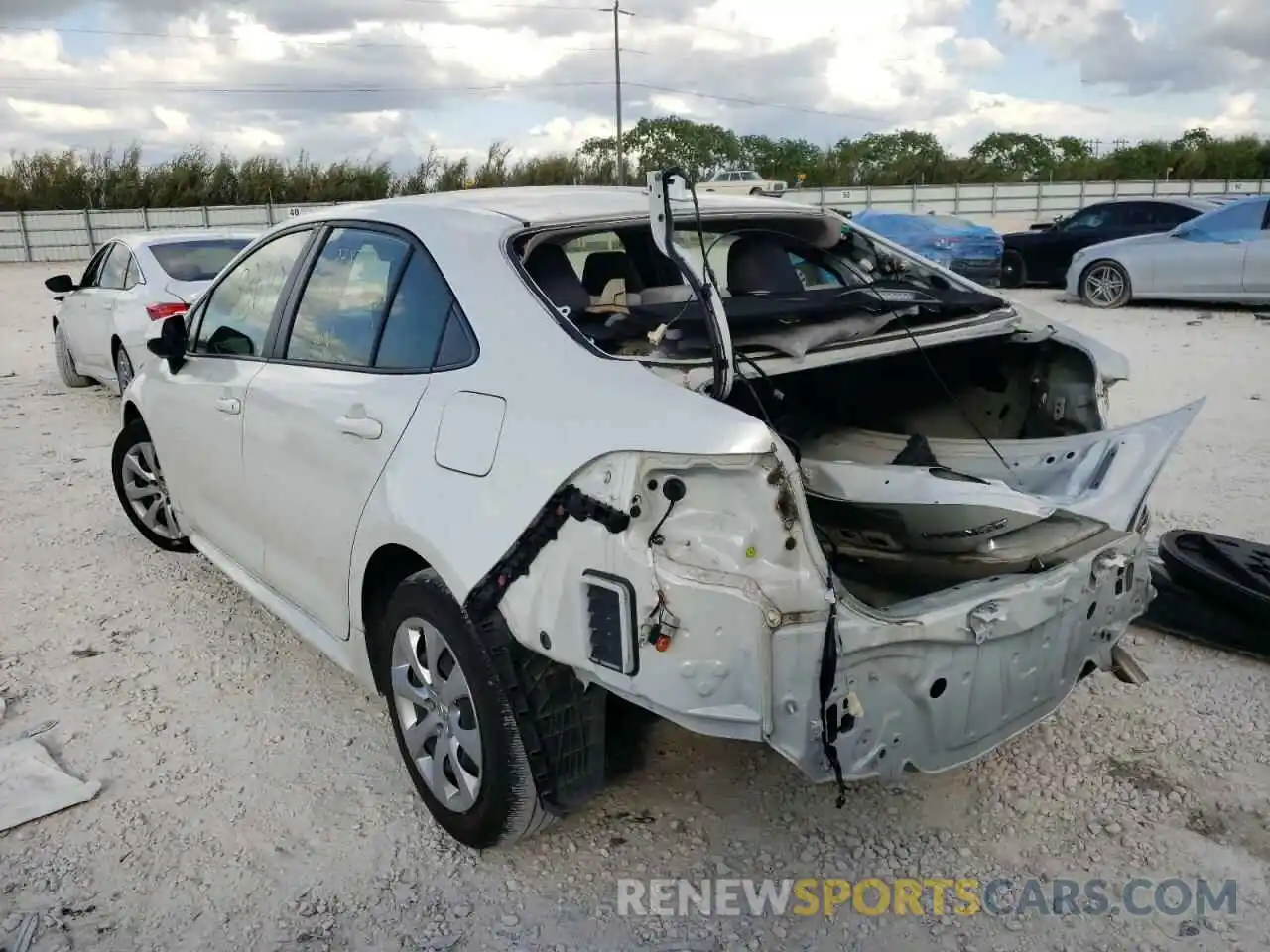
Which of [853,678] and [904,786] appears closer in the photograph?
[853,678]

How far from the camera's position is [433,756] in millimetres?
2871

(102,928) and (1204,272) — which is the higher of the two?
(1204,272)

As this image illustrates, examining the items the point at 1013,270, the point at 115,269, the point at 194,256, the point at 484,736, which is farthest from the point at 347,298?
the point at 1013,270

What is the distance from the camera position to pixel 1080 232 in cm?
1540

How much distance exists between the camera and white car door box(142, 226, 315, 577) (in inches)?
146

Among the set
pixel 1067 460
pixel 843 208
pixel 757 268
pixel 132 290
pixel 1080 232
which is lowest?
pixel 1067 460

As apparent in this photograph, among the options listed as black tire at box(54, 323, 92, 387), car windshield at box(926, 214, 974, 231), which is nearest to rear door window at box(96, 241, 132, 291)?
black tire at box(54, 323, 92, 387)

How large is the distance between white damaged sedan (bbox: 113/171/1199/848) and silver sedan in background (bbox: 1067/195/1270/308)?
1015 cm

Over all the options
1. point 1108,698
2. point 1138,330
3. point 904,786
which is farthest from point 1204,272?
point 904,786

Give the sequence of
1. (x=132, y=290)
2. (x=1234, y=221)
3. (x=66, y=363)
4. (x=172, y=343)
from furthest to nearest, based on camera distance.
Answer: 1. (x=1234, y=221)
2. (x=66, y=363)
3. (x=132, y=290)
4. (x=172, y=343)

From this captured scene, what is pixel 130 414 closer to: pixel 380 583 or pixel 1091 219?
pixel 380 583

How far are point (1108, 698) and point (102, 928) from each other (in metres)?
3.12

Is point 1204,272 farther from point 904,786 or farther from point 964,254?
point 904,786

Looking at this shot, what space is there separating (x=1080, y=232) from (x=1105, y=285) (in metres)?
2.43
